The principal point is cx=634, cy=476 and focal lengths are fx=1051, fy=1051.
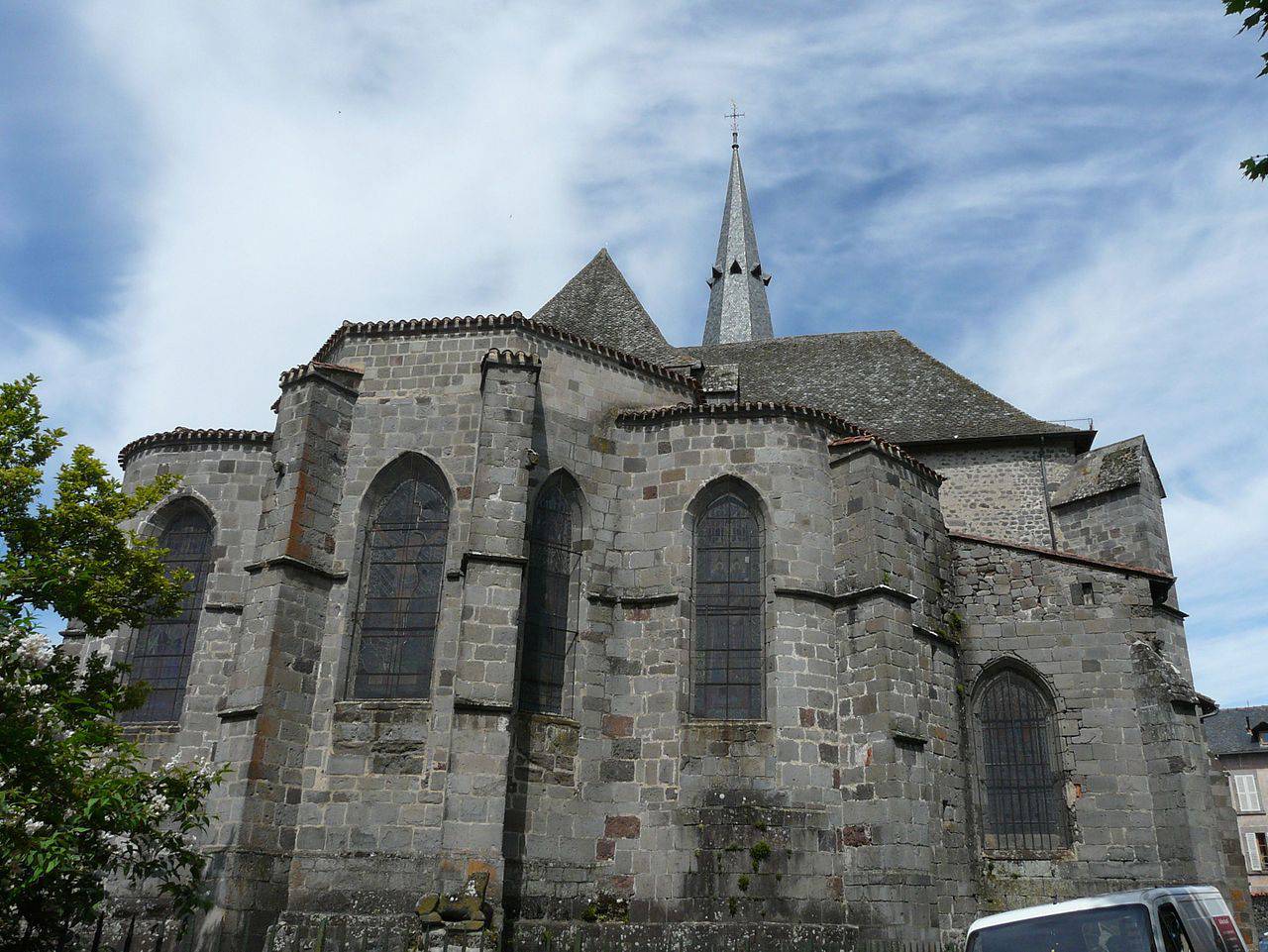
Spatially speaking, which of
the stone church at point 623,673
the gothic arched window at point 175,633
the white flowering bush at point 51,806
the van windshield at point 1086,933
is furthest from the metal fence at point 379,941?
the van windshield at point 1086,933

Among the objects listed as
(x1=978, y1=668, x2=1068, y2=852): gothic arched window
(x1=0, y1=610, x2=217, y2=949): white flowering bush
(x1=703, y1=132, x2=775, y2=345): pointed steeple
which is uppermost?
(x1=703, y1=132, x2=775, y2=345): pointed steeple

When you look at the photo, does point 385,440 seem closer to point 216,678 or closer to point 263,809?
point 216,678

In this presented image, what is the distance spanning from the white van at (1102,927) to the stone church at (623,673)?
17.2 ft

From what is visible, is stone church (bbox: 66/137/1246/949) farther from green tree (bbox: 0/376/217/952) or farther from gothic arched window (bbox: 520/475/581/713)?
green tree (bbox: 0/376/217/952)

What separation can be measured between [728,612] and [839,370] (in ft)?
33.8

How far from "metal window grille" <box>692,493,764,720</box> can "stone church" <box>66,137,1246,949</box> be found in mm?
41

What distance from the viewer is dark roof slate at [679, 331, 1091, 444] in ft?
64.5

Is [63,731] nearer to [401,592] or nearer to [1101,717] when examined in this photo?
[401,592]

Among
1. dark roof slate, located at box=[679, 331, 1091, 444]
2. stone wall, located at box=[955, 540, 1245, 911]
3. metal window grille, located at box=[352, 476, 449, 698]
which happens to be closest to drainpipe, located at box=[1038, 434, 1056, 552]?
dark roof slate, located at box=[679, 331, 1091, 444]

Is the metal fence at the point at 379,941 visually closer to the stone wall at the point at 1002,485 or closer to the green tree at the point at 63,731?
the green tree at the point at 63,731

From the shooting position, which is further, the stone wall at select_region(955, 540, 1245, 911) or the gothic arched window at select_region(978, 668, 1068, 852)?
the gothic arched window at select_region(978, 668, 1068, 852)

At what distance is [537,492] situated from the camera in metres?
13.7

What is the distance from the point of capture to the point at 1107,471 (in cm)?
1795

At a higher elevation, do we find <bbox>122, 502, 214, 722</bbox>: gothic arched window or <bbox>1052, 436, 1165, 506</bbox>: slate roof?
<bbox>1052, 436, 1165, 506</bbox>: slate roof
